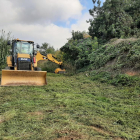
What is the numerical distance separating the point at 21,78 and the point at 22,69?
112cm

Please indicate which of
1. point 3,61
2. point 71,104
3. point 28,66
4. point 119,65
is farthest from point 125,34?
point 71,104

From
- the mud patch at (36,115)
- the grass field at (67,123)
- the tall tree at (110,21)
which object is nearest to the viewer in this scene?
the grass field at (67,123)

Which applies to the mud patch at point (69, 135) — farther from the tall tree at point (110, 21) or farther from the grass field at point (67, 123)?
the tall tree at point (110, 21)

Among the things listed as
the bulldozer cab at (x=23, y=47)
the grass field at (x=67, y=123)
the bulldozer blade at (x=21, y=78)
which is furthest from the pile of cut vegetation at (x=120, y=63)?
the bulldozer cab at (x=23, y=47)

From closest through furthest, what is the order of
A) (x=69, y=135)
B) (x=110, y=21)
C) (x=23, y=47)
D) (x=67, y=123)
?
(x=69, y=135), (x=67, y=123), (x=23, y=47), (x=110, y=21)

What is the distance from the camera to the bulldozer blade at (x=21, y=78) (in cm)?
698

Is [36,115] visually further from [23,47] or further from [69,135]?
[23,47]

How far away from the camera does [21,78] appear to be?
7.28 meters

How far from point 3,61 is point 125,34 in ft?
40.6

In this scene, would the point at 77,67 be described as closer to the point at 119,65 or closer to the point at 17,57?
the point at 119,65

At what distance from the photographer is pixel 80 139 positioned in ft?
7.43

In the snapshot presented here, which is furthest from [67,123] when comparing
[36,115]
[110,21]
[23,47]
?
[110,21]

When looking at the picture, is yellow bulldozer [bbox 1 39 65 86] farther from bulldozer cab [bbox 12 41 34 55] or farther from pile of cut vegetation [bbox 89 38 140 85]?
pile of cut vegetation [bbox 89 38 140 85]

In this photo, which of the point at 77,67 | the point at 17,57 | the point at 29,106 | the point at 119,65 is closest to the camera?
the point at 29,106
